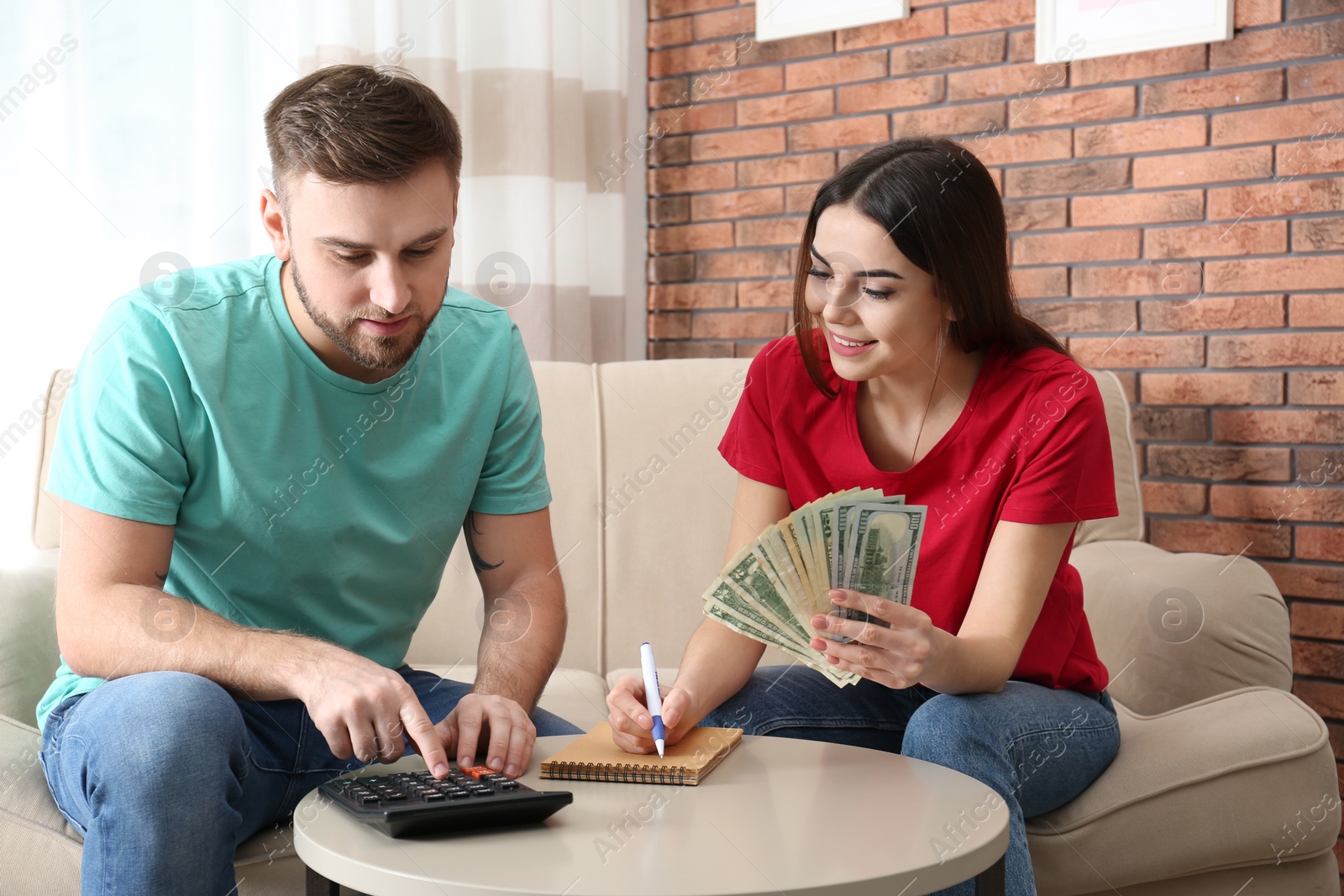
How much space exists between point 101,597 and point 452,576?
3.21 feet

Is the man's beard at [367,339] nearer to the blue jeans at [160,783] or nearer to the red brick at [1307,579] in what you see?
the blue jeans at [160,783]

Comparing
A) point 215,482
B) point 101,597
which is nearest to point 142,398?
point 215,482

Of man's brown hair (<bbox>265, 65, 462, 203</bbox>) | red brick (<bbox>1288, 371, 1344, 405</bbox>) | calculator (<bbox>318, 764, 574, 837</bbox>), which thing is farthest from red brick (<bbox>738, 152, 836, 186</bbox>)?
calculator (<bbox>318, 764, 574, 837</bbox>)

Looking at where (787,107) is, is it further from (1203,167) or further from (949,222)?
(949,222)

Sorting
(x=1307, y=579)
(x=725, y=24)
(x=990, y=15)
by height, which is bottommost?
(x=1307, y=579)

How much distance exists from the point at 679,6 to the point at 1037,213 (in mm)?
1232

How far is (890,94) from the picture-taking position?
2.89 m

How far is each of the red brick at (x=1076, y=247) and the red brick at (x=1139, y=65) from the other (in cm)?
34

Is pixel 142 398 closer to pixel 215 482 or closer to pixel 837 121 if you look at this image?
pixel 215 482

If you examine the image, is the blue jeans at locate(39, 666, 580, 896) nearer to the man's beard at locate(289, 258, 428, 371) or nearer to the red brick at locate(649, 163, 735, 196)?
the man's beard at locate(289, 258, 428, 371)

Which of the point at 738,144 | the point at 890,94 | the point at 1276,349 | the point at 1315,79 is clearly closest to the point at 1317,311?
the point at 1276,349

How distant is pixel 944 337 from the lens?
64.1 inches

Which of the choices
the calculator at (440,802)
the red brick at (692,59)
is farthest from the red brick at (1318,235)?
the calculator at (440,802)

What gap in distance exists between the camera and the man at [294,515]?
1.15m
